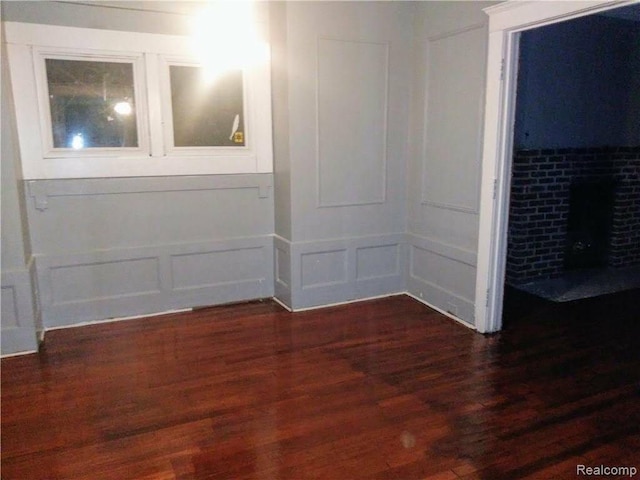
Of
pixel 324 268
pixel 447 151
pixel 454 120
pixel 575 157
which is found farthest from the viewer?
pixel 575 157

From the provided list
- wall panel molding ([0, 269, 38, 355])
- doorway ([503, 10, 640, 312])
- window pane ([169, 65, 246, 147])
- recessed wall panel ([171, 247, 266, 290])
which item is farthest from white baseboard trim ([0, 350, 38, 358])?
doorway ([503, 10, 640, 312])

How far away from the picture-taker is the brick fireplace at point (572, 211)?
15.5ft

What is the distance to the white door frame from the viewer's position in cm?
306

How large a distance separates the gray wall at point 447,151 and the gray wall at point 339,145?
0.16 meters

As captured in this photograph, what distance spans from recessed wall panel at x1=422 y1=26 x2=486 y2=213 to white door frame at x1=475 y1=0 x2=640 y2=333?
141 mm

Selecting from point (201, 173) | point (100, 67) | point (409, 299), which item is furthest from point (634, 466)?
point (100, 67)

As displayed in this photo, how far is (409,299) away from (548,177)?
1.86 meters

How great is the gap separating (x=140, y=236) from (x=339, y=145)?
1.79 meters

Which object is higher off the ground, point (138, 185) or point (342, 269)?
point (138, 185)

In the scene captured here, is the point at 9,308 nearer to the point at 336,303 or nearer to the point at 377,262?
the point at 336,303

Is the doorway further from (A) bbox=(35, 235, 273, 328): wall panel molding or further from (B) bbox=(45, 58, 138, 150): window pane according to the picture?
(B) bbox=(45, 58, 138, 150): window pane

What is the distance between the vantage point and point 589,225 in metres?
5.27

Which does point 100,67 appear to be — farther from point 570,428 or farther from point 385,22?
point 570,428

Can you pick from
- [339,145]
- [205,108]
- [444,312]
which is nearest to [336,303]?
[444,312]
